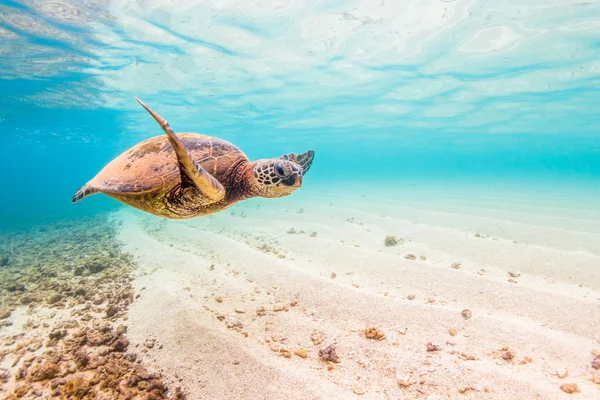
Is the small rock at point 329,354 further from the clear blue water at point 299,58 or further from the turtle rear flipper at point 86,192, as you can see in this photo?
the clear blue water at point 299,58

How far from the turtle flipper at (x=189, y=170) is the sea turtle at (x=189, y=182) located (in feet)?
0.07

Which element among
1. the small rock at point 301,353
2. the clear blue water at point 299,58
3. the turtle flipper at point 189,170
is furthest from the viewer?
the clear blue water at point 299,58

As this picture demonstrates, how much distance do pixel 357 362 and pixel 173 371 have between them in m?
1.89

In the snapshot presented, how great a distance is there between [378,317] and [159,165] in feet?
11.0

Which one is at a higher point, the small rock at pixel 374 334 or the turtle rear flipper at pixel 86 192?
the turtle rear flipper at pixel 86 192

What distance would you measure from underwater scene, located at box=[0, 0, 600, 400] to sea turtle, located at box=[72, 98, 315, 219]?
28mm

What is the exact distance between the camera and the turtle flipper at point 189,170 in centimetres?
205

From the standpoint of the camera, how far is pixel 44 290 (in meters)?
5.43

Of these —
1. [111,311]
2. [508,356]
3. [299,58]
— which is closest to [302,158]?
[508,356]

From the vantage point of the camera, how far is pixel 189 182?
2701mm

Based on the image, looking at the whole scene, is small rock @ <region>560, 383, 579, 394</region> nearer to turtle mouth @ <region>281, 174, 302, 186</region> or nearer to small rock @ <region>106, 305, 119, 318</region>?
turtle mouth @ <region>281, 174, 302, 186</region>

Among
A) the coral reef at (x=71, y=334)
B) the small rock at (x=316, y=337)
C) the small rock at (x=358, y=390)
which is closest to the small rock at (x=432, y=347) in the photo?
the small rock at (x=358, y=390)

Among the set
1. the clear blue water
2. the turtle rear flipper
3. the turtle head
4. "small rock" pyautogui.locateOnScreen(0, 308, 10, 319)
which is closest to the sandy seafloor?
the turtle head

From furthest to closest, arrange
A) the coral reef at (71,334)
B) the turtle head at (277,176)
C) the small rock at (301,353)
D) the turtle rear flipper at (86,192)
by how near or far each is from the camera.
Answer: the turtle rear flipper at (86,192) < the turtle head at (277,176) < the small rock at (301,353) < the coral reef at (71,334)
